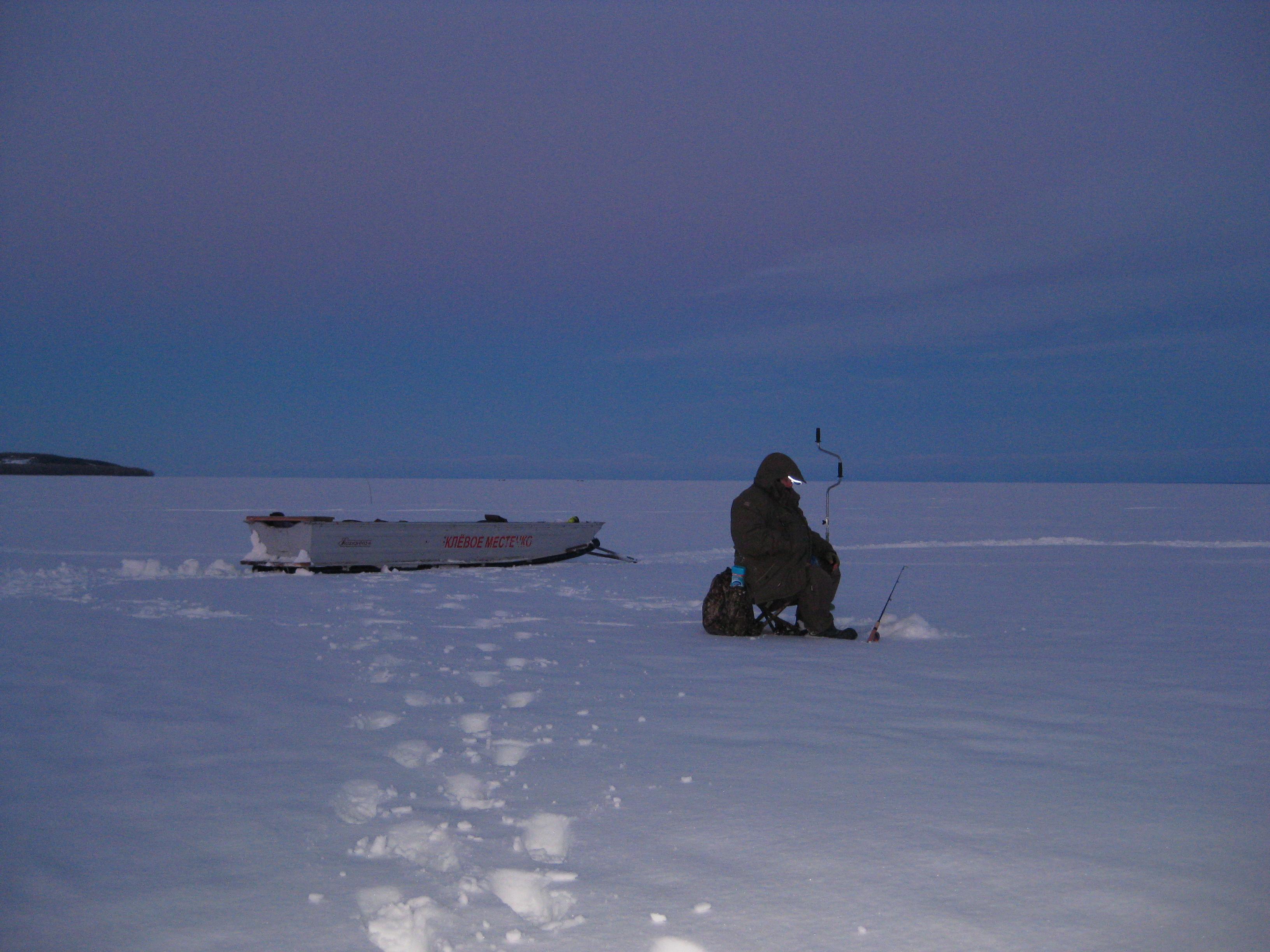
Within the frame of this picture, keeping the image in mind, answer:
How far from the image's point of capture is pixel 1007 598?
35.6 feet

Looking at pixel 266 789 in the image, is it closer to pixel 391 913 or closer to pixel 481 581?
pixel 391 913

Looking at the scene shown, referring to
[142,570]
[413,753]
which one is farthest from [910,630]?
[142,570]

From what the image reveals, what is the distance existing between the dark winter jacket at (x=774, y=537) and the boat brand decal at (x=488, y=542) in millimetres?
6868

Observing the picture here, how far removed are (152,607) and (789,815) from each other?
808 cm

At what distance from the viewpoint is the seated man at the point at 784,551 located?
24.5 ft

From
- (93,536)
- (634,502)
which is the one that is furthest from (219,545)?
(634,502)

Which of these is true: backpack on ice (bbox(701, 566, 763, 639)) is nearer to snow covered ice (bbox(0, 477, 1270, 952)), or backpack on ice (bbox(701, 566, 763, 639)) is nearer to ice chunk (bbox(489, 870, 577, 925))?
snow covered ice (bbox(0, 477, 1270, 952))

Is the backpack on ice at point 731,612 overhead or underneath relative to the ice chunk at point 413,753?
overhead

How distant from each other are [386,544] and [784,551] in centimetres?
722

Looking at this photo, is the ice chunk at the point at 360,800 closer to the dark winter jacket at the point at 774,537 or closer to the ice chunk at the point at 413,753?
the ice chunk at the point at 413,753

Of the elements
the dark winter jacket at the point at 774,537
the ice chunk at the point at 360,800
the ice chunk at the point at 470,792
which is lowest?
the ice chunk at the point at 360,800

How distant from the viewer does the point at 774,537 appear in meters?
7.41

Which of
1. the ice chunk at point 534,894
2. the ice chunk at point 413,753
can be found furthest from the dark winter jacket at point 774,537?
the ice chunk at point 534,894

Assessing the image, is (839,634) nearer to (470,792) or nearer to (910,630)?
(910,630)
